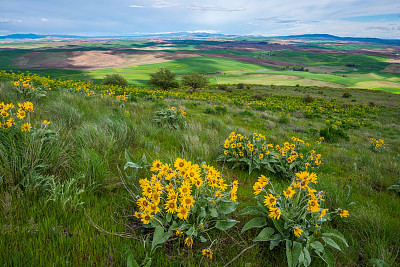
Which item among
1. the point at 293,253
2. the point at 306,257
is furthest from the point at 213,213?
the point at 306,257

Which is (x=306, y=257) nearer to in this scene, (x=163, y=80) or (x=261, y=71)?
(x=163, y=80)

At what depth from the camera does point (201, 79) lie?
40.2m

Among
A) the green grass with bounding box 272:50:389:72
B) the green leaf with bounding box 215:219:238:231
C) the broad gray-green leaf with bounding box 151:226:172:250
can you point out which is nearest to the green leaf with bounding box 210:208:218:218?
the green leaf with bounding box 215:219:238:231

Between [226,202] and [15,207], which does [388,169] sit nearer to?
[226,202]

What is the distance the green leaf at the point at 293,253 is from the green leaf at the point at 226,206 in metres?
0.56

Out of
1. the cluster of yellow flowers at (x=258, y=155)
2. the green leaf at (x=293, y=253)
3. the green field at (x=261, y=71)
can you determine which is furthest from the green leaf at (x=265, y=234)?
the green field at (x=261, y=71)

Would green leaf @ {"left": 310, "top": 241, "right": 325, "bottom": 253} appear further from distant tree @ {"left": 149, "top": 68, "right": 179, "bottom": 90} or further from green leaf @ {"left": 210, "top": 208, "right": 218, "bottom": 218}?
distant tree @ {"left": 149, "top": 68, "right": 179, "bottom": 90}

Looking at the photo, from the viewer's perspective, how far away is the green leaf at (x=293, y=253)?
1.59 meters

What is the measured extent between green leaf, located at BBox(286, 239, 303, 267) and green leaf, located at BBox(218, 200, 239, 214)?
560 millimetres

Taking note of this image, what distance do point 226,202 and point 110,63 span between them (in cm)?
8567

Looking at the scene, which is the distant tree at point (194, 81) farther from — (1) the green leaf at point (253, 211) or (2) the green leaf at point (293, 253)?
(2) the green leaf at point (293, 253)

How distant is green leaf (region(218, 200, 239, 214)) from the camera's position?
1.92 m

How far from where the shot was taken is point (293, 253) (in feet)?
5.40

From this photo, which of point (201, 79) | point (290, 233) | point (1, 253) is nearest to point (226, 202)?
point (290, 233)
